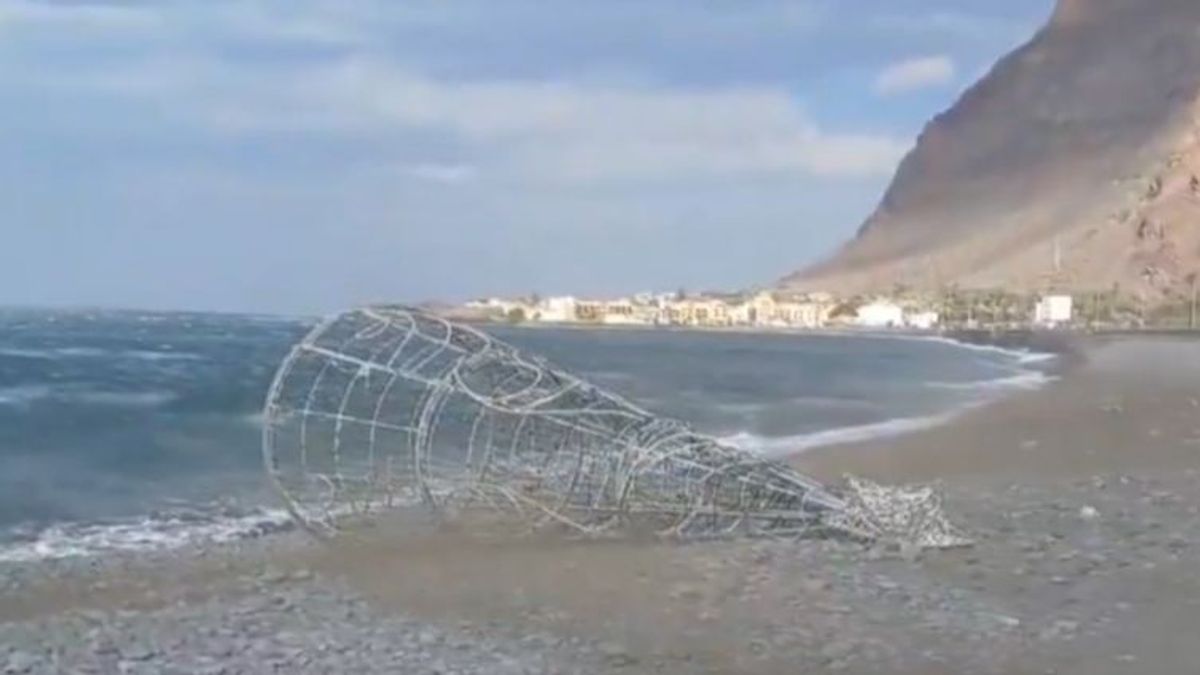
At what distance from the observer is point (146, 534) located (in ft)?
52.3

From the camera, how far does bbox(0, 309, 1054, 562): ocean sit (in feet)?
56.3

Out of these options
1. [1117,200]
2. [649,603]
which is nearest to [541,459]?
[649,603]

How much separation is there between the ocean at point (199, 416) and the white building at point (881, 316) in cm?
8439

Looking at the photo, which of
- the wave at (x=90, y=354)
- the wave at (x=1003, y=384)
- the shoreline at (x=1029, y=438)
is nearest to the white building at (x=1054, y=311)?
the wave at (x=1003, y=384)

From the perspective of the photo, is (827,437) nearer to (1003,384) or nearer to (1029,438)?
(1029,438)

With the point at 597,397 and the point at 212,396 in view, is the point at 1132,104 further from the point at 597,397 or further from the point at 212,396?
the point at 597,397

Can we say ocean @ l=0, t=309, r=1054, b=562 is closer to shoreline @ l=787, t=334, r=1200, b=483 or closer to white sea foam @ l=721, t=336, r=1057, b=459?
white sea foam @ l=721, t=336, r=1057, b=459

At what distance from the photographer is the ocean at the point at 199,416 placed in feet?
56.3

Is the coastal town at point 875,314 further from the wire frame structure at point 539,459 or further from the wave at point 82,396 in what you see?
the wire frame structure at point 539,459

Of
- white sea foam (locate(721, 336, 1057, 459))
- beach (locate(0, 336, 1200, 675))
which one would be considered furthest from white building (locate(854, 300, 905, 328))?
beach (locate(0, 336, 1200, 675))

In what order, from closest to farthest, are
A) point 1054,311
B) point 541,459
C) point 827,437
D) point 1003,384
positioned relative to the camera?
1. point 541,459
2. point 827,437
3. point 1003,384
4. point 1054,311

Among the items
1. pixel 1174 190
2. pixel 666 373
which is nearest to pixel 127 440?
pixel 666 373

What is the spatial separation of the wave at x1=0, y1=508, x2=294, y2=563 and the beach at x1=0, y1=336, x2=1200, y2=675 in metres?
0.53

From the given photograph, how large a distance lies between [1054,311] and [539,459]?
12815 centimetres
